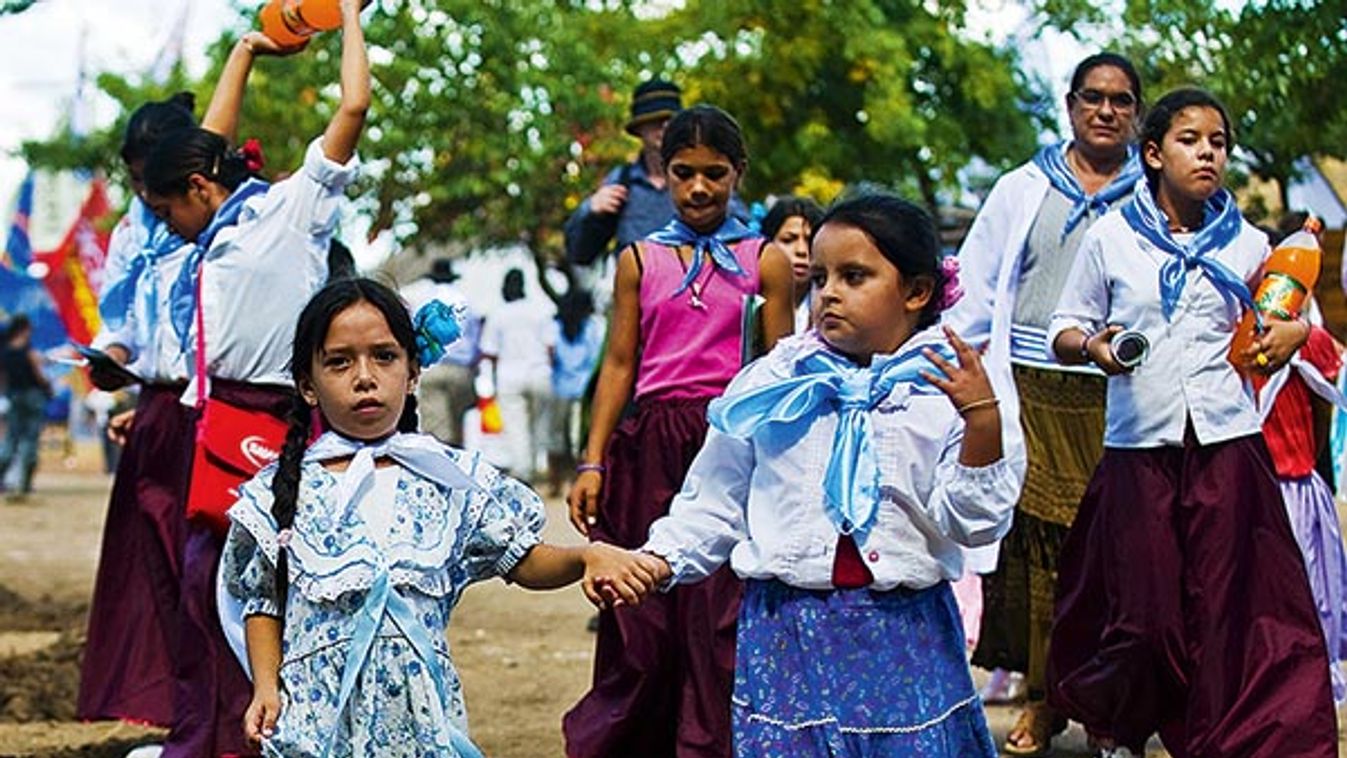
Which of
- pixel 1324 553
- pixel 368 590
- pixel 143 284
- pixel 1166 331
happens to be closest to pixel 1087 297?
pixel 1166 331

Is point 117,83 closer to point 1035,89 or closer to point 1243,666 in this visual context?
point 1035,89

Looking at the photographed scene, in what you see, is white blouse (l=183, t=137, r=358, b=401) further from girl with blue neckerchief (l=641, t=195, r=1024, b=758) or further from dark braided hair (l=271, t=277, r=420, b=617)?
girl with blue neckerchief (l=641, t=195, r=1024, b=758)

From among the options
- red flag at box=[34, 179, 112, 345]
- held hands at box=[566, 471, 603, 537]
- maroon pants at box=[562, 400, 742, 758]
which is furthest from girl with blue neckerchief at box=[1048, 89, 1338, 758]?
red flag at box=[34, 179, 112, 345]

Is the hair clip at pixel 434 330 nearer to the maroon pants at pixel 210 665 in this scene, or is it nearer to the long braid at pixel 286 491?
the long braid at pixel 286 491

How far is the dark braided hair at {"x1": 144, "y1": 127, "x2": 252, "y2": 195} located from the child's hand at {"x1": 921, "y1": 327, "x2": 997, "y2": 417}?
3000mm

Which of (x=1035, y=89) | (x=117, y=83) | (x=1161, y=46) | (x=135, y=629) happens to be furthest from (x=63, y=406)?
(x=135, y=629)

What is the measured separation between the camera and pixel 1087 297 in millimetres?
5945

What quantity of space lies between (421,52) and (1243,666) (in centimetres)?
2157

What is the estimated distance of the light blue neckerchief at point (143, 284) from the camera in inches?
267

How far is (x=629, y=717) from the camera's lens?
6.16 m

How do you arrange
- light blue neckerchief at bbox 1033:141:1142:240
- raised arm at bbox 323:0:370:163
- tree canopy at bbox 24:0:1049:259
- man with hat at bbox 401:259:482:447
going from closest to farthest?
1. raised arm at bbox 323:0:370:163
2. light blue neckerchief at bbox 1033:141:1142:240
3. man with hat at bbox 401:259:482:447
4. tree canopy at bbox 24:0:1049:259

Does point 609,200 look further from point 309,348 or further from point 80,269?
point 80,269

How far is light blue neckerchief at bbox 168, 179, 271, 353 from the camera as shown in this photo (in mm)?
6277

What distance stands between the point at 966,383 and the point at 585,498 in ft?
7.91
